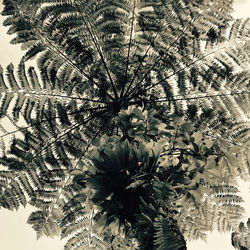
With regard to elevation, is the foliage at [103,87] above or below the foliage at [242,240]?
above

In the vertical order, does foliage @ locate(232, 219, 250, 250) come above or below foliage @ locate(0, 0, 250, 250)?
below

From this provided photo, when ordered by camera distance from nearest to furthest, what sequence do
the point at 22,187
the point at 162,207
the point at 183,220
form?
the point at 162,207 → the point at 183,220 → the point at 22,187

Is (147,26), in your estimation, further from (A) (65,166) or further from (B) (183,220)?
(B) (183,220)

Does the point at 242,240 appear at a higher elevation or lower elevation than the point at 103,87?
lower

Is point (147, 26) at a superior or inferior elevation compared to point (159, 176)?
superior

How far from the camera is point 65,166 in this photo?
2631mm

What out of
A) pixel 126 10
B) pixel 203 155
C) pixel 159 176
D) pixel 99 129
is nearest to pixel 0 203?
pixel 99 129

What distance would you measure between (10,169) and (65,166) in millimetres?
461

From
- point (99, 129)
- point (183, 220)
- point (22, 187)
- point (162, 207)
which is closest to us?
point (162, 207)

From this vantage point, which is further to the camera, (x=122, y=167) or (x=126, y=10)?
(x=126, y=10)

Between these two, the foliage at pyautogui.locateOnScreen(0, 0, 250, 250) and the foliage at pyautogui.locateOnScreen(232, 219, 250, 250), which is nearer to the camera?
the foliage at pyautogui.locateOnScreen(232, 219, 250, 250)

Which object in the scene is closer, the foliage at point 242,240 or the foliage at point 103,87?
the foliage at point 242,240

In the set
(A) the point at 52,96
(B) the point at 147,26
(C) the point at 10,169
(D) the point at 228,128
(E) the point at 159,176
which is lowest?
(E) the point at 159,176

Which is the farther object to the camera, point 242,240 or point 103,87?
point 103,87
